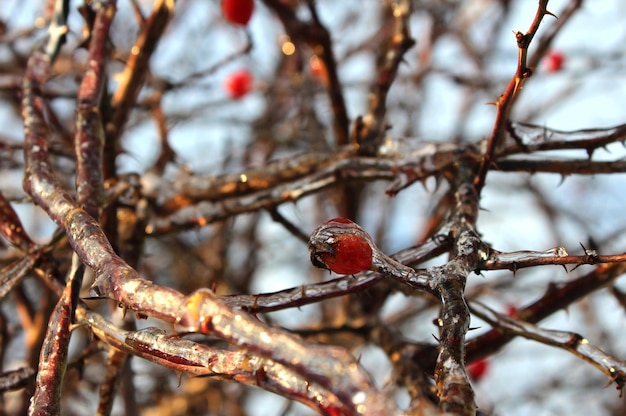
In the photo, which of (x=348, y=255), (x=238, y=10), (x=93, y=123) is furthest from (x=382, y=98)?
(x=348, y=255)

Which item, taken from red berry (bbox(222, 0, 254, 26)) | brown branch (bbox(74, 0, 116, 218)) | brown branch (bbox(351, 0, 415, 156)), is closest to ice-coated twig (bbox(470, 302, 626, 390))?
brown branch (bbox(351, 0, 415, 156))

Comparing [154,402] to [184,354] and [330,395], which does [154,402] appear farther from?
[330,395]

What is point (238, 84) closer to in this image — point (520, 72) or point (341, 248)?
point (520, 72)

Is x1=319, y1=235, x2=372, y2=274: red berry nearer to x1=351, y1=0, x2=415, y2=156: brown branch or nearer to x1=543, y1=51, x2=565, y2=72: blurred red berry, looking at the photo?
x1=351, y1=0, x2=415, y2=156: brown branch

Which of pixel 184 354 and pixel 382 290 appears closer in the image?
pixel 184 354

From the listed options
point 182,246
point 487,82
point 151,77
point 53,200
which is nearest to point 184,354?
point 53,200
